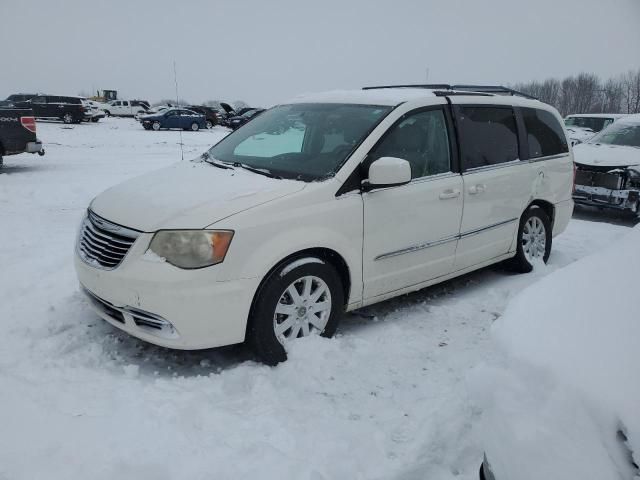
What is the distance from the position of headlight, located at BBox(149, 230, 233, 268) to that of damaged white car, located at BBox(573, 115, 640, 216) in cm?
723

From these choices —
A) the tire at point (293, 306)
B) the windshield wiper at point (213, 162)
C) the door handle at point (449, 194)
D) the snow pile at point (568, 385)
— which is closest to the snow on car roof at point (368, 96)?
the door handle at point (449, 194)

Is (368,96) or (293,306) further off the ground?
(368,96)

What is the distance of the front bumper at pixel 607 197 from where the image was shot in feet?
25.9

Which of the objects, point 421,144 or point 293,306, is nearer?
point 293,306

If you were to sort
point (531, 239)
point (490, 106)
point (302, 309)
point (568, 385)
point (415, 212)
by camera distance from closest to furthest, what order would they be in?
point (568, 385), point (302, 309), point (415, 212), point (490, 106), point (531, 239)

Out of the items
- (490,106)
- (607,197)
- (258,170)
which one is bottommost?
(607,197)

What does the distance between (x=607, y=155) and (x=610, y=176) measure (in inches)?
22.0

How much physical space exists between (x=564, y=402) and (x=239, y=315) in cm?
198

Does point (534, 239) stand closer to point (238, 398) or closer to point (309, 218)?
point (309, 218)

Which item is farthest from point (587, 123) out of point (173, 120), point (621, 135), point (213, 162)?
point (173, 120)

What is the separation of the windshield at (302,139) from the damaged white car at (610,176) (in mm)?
5830

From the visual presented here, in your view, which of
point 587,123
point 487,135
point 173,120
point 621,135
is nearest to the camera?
point 487,135

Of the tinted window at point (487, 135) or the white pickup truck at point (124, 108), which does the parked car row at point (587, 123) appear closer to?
the tinted window at point (487, 135)

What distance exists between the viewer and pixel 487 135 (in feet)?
15.0
